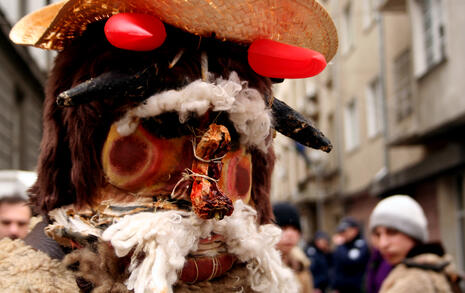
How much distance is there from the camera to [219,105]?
55.0 inches

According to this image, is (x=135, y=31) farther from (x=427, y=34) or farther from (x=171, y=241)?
(x=427, y=34)

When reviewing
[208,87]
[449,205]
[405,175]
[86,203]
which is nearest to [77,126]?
[86,203]

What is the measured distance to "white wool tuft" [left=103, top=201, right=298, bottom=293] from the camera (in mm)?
1305

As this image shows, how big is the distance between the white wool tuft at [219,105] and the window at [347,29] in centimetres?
1585

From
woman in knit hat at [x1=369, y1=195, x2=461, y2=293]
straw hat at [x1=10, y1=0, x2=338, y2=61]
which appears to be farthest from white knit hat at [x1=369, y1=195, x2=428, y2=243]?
straw hat at [x1=10, y1=0, x2=338, y2=61]

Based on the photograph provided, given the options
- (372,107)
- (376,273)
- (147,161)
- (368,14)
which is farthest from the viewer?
(372,107)

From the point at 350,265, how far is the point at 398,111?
19.8 ft

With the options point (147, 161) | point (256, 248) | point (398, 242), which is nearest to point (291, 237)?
point (398, 242)

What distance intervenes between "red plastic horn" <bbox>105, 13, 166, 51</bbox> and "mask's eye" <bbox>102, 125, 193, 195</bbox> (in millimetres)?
210

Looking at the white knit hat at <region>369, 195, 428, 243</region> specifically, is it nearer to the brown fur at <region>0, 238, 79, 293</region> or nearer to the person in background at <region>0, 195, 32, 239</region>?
the person in background at <region>0, 195, 32, 239</region>

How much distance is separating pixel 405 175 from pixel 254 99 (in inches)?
427

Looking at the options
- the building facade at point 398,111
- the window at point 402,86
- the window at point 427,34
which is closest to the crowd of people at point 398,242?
the building facade at point 398,111

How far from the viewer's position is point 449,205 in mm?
10258

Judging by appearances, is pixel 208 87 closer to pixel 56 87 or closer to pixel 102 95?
pixel 102 95
